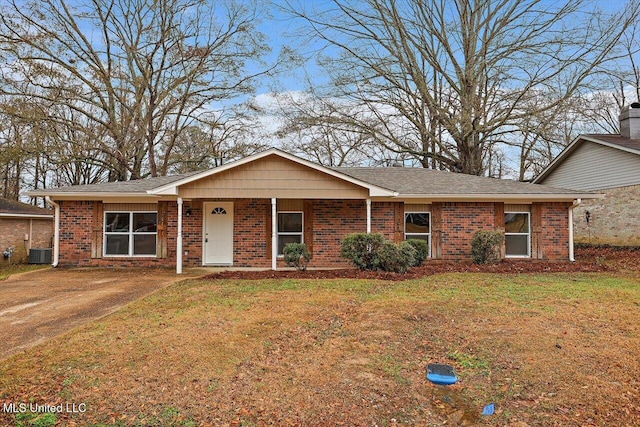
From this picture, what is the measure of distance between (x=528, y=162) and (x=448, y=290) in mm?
23593

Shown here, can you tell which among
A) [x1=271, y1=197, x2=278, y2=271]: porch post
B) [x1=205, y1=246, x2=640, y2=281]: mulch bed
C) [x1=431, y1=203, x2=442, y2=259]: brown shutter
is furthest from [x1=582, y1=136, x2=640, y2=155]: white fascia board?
[x1=271, y1=197, x2=278, y2=271]: porch post

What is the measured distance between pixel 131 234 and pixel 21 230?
776 cm

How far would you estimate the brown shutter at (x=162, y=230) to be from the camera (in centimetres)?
1233

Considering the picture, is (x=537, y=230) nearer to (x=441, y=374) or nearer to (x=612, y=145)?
(x=612, y=145)

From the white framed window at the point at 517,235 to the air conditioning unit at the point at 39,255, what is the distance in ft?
57.2

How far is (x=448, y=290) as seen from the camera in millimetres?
8109

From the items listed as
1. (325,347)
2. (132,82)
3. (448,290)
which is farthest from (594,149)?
(132,82)

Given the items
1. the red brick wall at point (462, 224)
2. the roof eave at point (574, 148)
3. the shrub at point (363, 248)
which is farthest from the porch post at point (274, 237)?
the roof eave at point (574, 148)

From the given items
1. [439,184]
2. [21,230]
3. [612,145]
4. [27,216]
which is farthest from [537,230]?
[21,230]

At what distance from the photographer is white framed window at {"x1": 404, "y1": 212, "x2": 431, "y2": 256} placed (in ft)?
41.9

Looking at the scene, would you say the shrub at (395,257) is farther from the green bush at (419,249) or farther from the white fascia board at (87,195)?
the white fascia board at (87,195)

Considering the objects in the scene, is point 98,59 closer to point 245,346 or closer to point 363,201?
point 363,201

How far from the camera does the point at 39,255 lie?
15.7 metres

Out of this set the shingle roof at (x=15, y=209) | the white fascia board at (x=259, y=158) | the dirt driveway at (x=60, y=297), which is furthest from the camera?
the shingle roof at (x=15, y=209)
